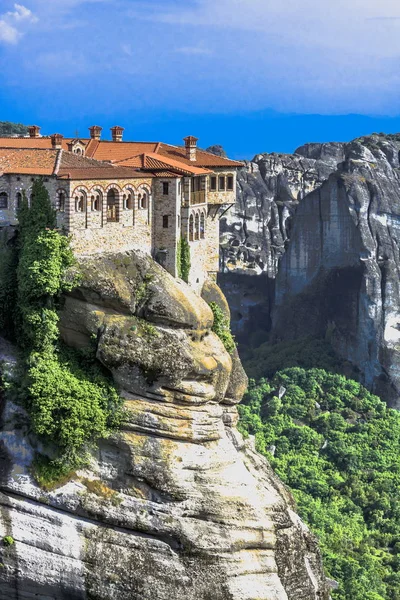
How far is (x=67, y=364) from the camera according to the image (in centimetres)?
6044

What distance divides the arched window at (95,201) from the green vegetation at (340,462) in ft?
84.8

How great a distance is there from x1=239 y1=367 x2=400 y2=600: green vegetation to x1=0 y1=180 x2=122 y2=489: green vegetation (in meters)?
21.6

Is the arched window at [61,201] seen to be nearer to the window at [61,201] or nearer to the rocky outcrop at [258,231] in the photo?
the window at [61,201]

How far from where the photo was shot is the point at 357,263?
11081cm

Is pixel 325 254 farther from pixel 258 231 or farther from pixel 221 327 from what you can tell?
pixel 221 327

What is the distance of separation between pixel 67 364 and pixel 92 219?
611 centimetres

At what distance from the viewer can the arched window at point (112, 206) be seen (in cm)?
6204

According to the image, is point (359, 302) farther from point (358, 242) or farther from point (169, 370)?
point (169, 370)

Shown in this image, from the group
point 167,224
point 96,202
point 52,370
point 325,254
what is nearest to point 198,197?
point 167,224

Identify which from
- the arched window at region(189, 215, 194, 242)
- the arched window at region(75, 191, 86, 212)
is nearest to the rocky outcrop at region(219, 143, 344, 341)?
the arched window at region(189, 215, 194, 242)

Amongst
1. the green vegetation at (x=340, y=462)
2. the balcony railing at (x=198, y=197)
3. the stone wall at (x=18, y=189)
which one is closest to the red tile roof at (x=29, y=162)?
the stone wall at (x=18, y=189)

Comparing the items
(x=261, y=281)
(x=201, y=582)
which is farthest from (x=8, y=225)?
(x=261, y=281)

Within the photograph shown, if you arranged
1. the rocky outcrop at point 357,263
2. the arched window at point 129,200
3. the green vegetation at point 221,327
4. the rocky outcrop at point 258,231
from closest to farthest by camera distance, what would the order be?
the arched window at point 129,200 < the green vegetation at point 221,327 < the rocky outcrop at point 357,263 < the rocky outcrop at point 258,231

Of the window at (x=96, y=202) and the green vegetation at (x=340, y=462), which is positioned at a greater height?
the window at (x=96, y=202)
